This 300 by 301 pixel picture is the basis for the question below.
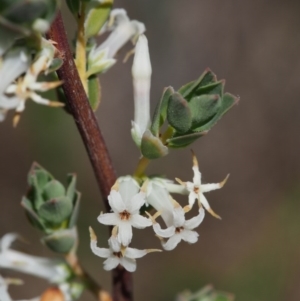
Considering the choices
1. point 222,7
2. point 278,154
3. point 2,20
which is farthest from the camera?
point 222,7

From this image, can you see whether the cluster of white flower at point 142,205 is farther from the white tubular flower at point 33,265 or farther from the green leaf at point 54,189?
the white tubular flower at point 33,265

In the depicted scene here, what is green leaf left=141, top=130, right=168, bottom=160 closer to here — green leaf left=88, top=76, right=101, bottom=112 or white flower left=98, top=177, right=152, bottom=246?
white flower left=98, top=177, right=152, bottom=246

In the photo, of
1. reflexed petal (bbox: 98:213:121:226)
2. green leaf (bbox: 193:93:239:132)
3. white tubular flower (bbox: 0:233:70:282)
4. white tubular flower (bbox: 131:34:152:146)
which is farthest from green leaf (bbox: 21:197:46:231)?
green leaf (bbox: 193:93:239:132)

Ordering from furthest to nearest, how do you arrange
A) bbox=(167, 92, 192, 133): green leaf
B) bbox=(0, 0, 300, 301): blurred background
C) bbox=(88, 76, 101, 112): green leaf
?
bbox=(0, 0, 300, 301): blurred background < bbox=(88, 76, 101, 112): green leaf < bbox=(167, 92, 192, 133): green leaf

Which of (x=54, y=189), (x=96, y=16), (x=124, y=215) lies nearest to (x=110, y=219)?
(x=124, y=215)

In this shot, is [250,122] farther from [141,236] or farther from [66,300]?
[66,300]

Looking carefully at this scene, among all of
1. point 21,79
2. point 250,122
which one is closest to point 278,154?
point 250,122

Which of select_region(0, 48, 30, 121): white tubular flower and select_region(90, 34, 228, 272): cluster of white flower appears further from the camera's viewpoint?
select_region(90, 34, 228, 272): cluster of white flower
